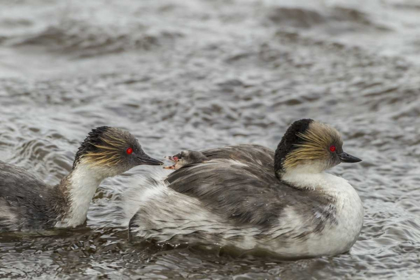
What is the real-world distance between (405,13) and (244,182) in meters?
9.44

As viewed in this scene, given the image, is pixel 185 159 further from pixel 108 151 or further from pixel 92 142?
pixel 92 142

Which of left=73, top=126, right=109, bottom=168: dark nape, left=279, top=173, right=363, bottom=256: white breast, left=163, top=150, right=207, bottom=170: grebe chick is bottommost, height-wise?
left=279, top=173, right=363, bottom=256: white breast

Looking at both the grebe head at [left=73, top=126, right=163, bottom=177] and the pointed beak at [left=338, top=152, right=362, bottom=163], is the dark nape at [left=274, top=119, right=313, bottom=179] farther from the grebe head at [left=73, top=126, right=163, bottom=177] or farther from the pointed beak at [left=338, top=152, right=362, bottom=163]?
the grebe head at [left=73, top=126, right=163, bottom=177]

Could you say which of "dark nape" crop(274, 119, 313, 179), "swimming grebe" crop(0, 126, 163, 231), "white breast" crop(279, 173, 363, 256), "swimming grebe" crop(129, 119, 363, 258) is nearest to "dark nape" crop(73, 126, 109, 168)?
"swimming grebe" crop(0, 126, 163, 231)

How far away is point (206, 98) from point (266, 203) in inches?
183

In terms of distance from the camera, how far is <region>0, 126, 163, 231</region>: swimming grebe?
6.89 meters

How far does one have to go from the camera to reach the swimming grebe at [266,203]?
6492mm

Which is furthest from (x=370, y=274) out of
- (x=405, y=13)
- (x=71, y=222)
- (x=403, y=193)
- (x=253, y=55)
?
(x=405, y=13)

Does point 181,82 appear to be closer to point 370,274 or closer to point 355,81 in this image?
point 355,81

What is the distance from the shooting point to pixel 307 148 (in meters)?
6.88

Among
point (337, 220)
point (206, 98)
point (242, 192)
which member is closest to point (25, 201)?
point (242, 192)

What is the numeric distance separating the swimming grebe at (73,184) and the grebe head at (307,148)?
1.25 m

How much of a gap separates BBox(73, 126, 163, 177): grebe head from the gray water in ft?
1.83

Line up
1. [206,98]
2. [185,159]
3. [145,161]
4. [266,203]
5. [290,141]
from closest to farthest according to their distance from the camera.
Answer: [266,203] → [290,141] → [185,159] → [145,161] → [206,98]
